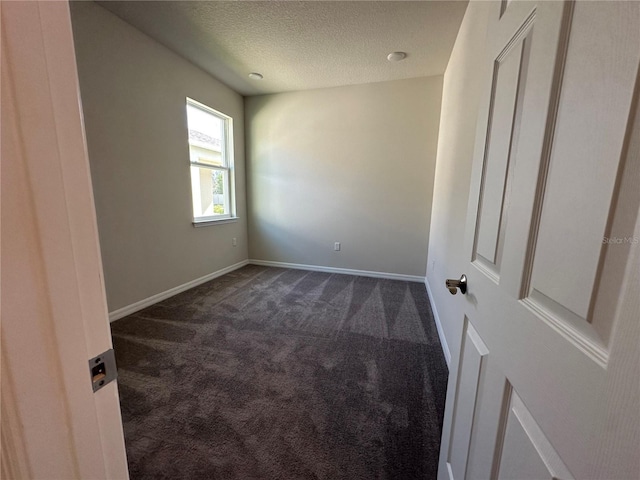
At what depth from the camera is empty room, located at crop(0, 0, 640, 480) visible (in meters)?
0.34

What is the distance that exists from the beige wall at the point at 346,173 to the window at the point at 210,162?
0.39 metres

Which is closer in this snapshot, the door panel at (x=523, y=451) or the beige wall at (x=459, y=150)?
the door panel at (x=523, y=451)

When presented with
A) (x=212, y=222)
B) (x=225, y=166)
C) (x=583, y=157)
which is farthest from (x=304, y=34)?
(x=583, y=157)

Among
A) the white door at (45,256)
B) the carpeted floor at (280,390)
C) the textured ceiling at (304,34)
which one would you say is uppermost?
the textured ceiling at (304,34)

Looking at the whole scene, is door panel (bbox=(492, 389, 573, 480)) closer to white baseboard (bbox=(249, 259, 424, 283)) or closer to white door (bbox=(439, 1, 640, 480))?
white door (bbox=(439, 1, 640, 480))

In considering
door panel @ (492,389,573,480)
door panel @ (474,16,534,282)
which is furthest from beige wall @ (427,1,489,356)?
door panel @ (492,389,573,480)

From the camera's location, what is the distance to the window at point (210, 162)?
10.8 feet

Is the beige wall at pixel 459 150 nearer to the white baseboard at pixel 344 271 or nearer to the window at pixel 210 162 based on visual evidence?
the white baseboard at pixel 344 271

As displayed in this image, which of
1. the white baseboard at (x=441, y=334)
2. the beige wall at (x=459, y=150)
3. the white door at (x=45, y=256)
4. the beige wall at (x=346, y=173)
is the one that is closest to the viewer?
the white door at (x=45, y=256)

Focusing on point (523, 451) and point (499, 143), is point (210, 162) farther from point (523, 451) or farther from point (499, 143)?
point (523, 451)

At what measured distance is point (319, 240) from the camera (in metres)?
4.05

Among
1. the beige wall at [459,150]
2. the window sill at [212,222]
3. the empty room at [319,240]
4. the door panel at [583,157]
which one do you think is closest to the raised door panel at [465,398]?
the empty room at [319,240]

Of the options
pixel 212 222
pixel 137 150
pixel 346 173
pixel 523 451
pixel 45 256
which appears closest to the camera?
pixel 45 256

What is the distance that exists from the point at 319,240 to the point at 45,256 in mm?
3716
